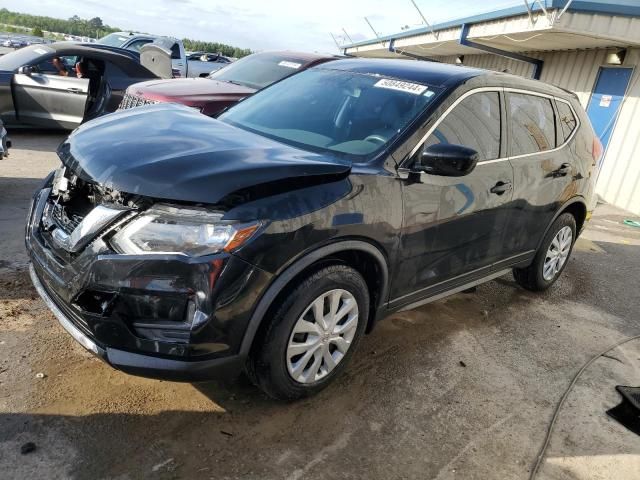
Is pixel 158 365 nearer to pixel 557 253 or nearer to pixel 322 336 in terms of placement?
pixel 322 336

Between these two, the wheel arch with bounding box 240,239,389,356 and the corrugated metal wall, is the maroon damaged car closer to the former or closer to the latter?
the wheel arch with bounding box 240,239,389,356

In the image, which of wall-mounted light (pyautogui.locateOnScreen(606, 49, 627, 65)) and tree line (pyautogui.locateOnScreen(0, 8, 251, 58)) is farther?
tree line (pyautogui.locateOnScreen(0, 8, 251, 58))

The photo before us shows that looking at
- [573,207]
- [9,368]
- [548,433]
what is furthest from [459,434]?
[573,207]

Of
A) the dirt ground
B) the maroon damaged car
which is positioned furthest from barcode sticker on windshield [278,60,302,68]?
the dirt ground

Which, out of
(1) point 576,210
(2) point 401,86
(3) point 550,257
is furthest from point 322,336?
(1) point 576,210

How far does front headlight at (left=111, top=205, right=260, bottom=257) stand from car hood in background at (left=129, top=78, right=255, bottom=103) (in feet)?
13.9

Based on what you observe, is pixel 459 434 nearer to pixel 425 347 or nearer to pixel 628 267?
pixel 425 347

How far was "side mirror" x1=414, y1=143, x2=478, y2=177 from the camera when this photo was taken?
2.91 m

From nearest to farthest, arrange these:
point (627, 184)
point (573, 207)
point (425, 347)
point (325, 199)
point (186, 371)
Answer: point (186, 371), point (325, 199), point (425, 347), point (573, 207), point (627, 184)

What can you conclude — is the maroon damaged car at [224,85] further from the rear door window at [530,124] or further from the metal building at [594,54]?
the metal building at [594,54]

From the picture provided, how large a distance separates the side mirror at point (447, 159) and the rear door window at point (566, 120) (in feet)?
6.42

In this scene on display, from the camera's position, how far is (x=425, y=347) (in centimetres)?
378

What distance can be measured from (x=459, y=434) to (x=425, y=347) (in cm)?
91

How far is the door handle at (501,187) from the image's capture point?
3619 millimetres
